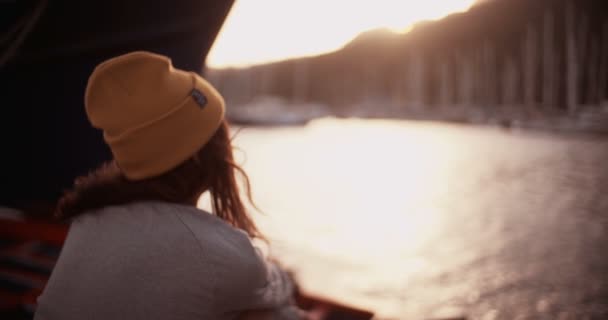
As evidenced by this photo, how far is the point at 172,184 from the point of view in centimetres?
108

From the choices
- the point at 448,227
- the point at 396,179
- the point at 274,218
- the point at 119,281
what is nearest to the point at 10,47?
the point at 119,281

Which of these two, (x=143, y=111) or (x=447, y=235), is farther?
(x=447, y=235)

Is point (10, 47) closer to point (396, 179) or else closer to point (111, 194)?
point (111, 194)

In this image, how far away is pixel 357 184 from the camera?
29.1ft

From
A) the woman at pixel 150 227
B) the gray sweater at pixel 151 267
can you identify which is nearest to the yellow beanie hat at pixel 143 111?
the woman at pixel 150 227

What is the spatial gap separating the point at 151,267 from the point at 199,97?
0.39m

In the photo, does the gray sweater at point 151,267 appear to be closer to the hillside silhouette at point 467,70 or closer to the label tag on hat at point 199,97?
the label tag on hat at point 199,97

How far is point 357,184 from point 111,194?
7.95 m

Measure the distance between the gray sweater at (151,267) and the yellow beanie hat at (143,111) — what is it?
109mm

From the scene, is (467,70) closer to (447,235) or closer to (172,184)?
(447,235)

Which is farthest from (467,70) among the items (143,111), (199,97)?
(143,111)

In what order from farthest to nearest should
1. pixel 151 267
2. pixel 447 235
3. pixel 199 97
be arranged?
1. pixel 447 235
2. pixel 199 97
3. pixel 151 267

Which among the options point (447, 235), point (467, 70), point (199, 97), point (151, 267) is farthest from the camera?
point (467, 70)

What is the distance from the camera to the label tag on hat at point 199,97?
1.05m
